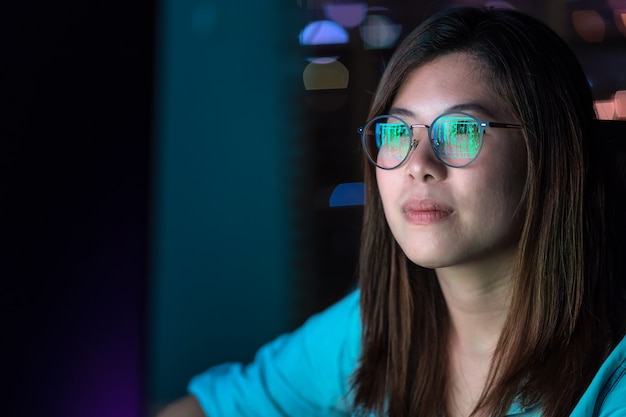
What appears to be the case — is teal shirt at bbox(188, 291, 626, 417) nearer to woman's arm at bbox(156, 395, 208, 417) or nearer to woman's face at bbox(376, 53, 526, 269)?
woman's arm at bbox(156, 395, 208, 417)

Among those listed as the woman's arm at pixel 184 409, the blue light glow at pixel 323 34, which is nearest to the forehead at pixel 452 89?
the woman's arm at pixel 184 409

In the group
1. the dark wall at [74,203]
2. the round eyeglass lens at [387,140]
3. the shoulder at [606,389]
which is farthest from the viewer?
the round eyeglass lens at [387,140]

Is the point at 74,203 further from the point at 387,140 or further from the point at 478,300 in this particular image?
the point at 478,300

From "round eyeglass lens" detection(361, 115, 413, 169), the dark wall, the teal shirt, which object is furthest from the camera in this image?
the teal shirt

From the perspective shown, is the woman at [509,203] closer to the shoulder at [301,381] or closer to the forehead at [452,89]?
the forehead at [452,89]

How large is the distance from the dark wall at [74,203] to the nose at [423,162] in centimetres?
39

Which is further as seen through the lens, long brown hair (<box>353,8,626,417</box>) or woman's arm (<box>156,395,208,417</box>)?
woman's arm (<box>156,395,208,417</box>)

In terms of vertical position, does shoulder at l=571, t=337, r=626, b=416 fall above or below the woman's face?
below

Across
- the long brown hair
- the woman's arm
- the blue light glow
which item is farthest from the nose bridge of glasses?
the blue light glow

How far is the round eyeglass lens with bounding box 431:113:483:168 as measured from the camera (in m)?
1.21

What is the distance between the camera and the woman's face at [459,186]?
4.00ft

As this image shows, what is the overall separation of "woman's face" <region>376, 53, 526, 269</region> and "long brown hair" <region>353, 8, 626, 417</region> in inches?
1.0

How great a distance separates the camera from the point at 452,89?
4.16ft

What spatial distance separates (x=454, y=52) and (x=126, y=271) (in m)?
0.61
